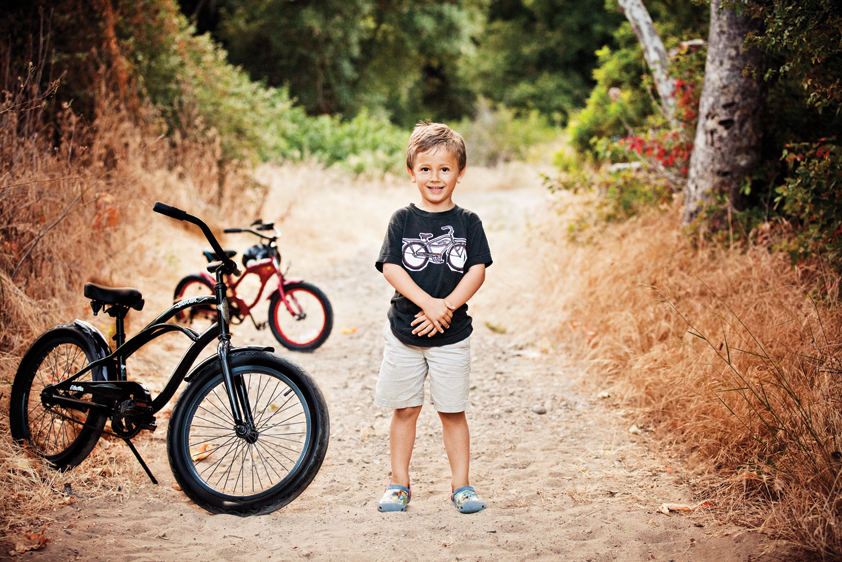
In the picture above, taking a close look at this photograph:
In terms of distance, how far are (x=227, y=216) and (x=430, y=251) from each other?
7239 millimetres

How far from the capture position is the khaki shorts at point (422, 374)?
119 inches

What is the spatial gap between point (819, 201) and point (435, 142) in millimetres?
3137

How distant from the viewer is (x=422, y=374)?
312 centimetres

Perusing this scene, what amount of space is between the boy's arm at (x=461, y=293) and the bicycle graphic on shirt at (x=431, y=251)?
0.27 ft

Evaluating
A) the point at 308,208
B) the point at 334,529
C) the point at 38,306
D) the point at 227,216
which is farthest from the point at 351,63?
the point at 334,529

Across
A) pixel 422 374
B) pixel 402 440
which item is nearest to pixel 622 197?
pixel 422 374

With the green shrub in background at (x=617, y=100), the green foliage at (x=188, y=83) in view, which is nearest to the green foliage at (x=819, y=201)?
the green shrub in background at (x=617, y=100)

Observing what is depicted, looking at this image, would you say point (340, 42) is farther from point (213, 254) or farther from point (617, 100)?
point (213, 254)

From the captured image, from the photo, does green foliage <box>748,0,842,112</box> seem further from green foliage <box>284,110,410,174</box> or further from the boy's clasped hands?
green foliage <box>284,110,410,174</box>

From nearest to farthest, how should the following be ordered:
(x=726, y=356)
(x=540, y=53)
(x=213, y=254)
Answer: (x=726, y=356) < (x=213, y=254) < (x=540, y=53)

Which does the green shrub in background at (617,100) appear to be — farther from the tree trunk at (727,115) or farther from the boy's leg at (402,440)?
the boy's leg at (402,440)

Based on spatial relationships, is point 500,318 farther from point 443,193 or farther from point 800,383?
point 443,193

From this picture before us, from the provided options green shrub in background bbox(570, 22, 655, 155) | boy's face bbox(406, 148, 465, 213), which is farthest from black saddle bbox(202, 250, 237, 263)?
green shrub in background bbox(570, 22, 655, 155)

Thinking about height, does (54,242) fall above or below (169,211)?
below
